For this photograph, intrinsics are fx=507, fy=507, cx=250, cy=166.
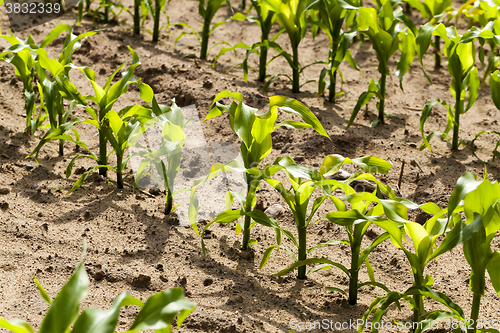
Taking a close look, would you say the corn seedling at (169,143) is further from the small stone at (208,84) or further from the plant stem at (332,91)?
the plant stem at (332,91)

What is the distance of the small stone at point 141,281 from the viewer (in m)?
2.03

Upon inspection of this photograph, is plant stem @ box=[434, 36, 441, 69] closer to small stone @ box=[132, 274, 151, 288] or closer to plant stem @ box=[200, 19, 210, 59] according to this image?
plant stem @ box=[200, 19, 210, 59]

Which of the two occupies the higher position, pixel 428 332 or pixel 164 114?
pixel 164 114

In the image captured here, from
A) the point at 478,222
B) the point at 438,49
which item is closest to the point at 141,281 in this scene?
the point at 478,222

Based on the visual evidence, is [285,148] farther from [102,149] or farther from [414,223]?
[414,223]

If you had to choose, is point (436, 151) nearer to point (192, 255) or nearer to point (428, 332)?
point (428, 332)

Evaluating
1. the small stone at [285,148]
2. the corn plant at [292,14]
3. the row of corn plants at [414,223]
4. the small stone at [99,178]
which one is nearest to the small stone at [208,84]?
the corn plant at [292,14]

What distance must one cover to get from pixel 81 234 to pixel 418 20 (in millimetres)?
4166

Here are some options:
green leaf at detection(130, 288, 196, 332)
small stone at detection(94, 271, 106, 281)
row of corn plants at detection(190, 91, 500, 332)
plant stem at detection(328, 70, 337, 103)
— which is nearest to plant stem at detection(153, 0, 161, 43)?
plant stem at detection(328, 70, 337, 103)

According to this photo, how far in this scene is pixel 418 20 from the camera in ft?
16.8

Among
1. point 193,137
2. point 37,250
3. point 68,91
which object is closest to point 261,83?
point 193,137

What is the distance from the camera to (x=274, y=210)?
257 centimetres

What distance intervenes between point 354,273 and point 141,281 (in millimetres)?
844

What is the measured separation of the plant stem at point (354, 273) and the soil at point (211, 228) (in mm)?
43
